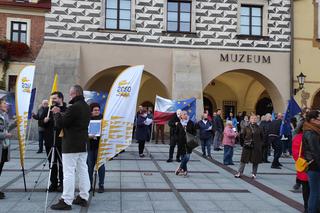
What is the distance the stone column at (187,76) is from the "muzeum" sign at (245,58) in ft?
4.81

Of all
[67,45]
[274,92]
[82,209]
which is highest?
[67,45]

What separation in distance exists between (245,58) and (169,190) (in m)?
13.3

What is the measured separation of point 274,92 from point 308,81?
1.79m

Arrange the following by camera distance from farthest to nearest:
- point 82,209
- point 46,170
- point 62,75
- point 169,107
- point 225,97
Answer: point 225,97 → point 62,75 → point 169,107 → point 46,170 → point 82,209

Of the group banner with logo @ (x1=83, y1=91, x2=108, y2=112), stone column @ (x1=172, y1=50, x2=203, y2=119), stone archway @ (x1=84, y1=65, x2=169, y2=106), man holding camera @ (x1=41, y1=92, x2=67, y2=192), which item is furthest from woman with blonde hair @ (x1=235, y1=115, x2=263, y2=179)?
stone archway @ (x1=84, y1=65, x2=169, y2=106)

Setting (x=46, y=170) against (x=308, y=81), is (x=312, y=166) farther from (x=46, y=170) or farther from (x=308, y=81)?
(x=308, y=81)

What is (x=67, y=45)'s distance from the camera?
18.9m

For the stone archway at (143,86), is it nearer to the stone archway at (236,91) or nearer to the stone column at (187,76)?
the stone archway at (236,91)

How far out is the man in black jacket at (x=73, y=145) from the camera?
621 cm

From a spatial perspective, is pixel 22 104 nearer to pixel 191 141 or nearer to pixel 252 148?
pixel 191 141

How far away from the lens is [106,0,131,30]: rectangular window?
19.3 meters

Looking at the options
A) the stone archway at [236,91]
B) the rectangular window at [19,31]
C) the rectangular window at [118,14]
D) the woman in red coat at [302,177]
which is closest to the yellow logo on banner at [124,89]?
the woman in red coat at [302,177]

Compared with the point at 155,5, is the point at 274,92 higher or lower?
lower

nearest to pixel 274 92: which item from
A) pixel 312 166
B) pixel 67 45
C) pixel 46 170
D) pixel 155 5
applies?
pixel 155 5
